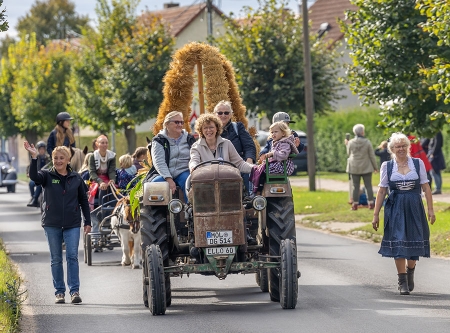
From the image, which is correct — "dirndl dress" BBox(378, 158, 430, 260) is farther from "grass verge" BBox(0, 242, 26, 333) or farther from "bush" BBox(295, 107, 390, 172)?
"bush" BBox(295, 107, 390, 172)

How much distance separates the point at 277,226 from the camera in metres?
11.8

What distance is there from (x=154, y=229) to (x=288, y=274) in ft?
5.15

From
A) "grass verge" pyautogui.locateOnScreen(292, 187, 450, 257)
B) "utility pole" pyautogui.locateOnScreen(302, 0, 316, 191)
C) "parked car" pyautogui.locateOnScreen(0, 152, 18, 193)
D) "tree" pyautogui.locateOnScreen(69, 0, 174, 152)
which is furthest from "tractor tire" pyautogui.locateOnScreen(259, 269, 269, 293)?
"parked car" pyautogui.locateOnScreen(0, 152, 18, 193)

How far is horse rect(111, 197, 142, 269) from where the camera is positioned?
15456mm

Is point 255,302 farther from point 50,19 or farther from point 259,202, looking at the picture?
point 50,19

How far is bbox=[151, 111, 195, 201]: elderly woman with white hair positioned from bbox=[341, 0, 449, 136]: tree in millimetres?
10758

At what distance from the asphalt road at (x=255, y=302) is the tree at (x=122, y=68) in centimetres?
2556

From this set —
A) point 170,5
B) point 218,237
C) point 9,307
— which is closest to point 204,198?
point 218,237

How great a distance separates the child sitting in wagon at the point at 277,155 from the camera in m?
12.0

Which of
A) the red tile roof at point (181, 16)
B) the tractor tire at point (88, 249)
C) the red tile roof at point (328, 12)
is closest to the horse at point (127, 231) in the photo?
the tractor tire at point (88, 249)

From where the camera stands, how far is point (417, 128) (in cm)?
2308

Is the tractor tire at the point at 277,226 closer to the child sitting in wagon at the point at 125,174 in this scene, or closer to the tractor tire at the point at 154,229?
the tractor tire at the point at 154,229

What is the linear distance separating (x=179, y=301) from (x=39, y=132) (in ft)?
198

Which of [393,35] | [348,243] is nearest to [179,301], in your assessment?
[348,243]
